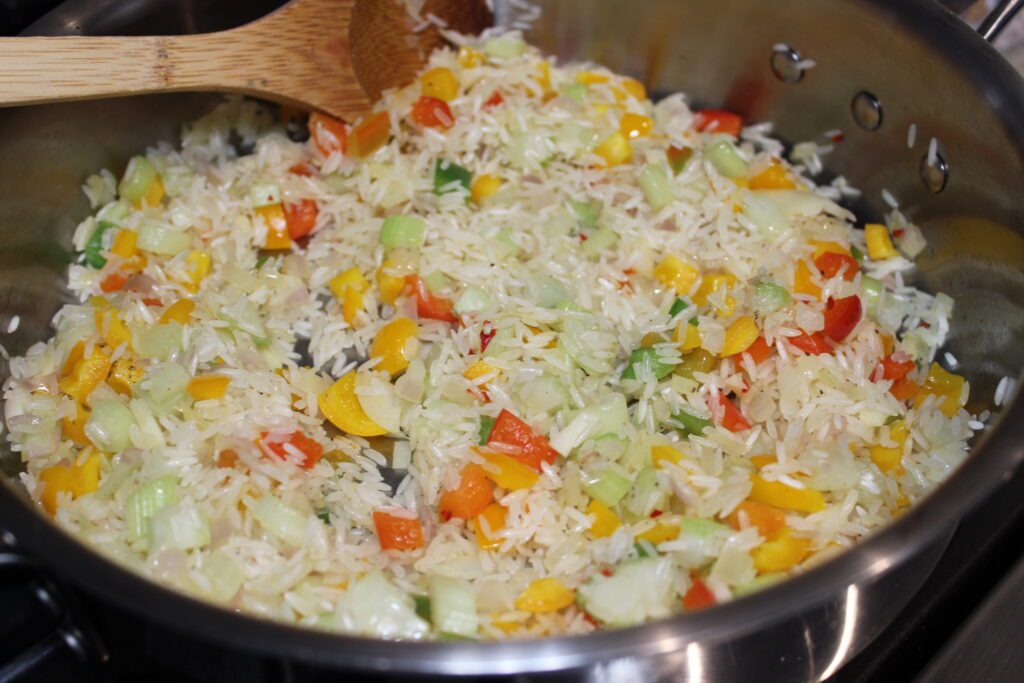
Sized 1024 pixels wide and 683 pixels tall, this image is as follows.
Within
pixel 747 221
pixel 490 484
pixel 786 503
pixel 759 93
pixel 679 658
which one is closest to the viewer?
pixel 679 658

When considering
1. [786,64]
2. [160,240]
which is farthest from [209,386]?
[786,64]

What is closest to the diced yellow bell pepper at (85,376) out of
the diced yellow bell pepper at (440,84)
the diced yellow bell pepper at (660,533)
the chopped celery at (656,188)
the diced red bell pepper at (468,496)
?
the diced red bell pepper at (468,496)

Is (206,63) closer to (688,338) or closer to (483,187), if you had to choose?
(483,187)

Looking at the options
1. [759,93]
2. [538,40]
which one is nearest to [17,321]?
[538,40]

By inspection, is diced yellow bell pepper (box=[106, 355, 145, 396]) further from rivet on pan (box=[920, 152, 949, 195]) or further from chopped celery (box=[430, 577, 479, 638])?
rivet on pan (box=[920, 152, 949, 195])

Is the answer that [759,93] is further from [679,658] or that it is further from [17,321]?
[17,321]

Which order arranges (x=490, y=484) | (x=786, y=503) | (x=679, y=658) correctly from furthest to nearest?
(x=490, y=484) < (x=786, y=503) < (x=679, y=658)
